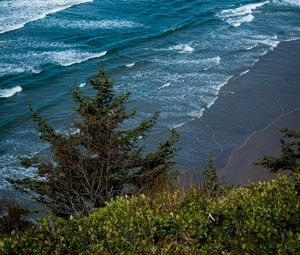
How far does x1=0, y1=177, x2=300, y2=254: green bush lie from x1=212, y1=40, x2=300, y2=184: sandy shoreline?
410 inches

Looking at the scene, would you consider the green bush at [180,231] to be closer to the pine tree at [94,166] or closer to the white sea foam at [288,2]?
the pine tree at [94,166]

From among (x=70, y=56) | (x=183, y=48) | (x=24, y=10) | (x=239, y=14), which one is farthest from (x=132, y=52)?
(x=239, y=14)

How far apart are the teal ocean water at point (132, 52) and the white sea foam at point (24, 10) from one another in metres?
0.09

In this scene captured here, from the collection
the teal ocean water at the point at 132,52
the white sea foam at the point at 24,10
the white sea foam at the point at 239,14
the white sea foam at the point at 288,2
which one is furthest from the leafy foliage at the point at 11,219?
the white sea foam at the point at 288,2

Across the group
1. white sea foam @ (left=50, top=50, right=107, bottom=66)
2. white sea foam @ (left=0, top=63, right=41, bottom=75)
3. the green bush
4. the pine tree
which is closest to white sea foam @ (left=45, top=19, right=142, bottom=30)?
white sea foam @ (left=50, top=50, right=107, bottom=66)

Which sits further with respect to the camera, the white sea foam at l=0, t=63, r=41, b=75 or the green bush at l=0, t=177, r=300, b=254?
the white sea foam at l=0, t=63, r=41, b=75

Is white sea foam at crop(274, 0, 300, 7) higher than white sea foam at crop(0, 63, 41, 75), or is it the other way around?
white sea foam at crop(0, 63, 41, 75)

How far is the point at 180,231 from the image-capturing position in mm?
9062

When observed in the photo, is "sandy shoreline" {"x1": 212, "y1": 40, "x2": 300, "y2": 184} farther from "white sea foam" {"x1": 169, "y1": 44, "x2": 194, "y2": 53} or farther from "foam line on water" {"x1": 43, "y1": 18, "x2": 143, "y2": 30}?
"foam line on water" {"x1": 43, "y1": 18, "x2": 143, "y2": 30}

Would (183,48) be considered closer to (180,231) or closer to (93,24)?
(93,24)

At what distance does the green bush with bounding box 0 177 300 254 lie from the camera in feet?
27.6

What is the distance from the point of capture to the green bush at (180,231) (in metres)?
8.40

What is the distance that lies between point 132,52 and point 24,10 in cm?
1419

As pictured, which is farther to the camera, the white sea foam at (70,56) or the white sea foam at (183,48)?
the white sea foam at (183,48)
